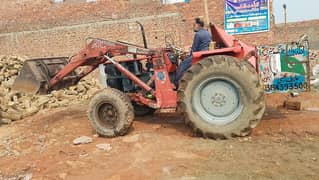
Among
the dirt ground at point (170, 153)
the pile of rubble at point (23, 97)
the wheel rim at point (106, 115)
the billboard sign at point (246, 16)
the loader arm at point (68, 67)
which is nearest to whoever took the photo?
the dirt ground at point (170, 153)

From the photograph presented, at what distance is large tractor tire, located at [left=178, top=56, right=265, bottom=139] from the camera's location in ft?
20.7

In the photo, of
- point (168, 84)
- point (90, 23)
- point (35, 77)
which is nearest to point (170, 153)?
point (168, 84)

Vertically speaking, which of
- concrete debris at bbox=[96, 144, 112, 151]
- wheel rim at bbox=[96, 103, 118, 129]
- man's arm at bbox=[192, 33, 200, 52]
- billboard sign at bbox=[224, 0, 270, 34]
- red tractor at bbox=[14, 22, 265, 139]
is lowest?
concrete debris at bbox=[96, 144, 112, 151]

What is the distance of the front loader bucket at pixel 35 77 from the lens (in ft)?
26.9

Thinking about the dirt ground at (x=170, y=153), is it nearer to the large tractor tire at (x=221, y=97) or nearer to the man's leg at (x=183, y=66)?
the large tractor tire at (x=221, y=97)

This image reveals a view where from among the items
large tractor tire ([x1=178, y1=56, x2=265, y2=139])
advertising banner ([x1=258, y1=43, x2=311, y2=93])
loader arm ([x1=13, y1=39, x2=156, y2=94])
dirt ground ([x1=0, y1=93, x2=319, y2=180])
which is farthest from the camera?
advertising banner ([x1=258, y1=43, x2=311, y2=93])

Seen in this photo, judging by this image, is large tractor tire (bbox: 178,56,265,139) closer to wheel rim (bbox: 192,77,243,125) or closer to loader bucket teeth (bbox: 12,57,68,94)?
wheel rim (bbox: 192,77,243,125)

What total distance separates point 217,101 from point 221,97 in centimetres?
9

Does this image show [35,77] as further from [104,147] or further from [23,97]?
[23,97]

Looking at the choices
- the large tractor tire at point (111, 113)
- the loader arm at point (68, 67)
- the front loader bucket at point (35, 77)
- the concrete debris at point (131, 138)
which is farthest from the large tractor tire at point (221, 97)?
the front loader bucket at point (35, 77)

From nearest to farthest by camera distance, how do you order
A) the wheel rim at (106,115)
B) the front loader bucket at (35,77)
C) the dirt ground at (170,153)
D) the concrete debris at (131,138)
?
the dirt ground at (170,153) < the concrete debris at (131,138) < the wheel rim at (106,115) < the front loader bucket at (35,77)

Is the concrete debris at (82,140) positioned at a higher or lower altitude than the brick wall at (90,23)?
lower

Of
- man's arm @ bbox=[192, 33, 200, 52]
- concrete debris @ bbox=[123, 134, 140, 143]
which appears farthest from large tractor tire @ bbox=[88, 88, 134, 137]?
man's arm @ bbox=[192, 33, 200, 52]

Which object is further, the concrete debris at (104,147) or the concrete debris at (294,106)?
the concrete debris at (294,106)
